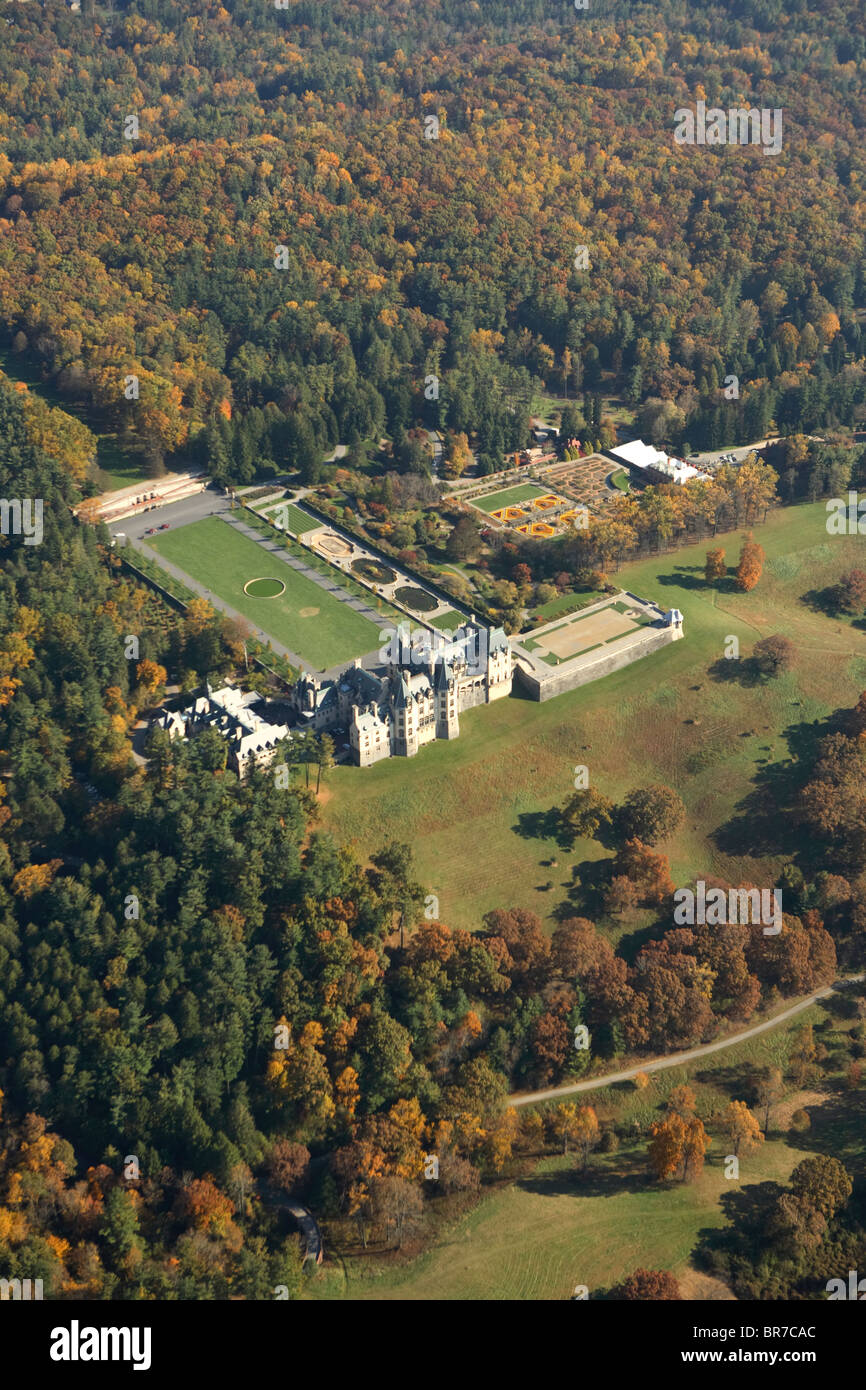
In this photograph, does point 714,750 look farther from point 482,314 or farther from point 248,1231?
point 482,314

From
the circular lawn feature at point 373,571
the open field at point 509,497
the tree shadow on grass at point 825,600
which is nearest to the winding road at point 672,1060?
the tree shadow on grass at point 825,600

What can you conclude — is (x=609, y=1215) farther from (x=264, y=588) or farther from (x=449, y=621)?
(x=264, y=588)

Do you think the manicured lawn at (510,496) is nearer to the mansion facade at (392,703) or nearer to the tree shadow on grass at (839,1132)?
the mansion facade at (392,703)

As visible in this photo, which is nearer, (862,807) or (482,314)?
(862,807)

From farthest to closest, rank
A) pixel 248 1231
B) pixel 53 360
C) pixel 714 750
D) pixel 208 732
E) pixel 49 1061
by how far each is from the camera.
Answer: pixel 53 360, pixel 714 750, pixel 208 732, pixel 49 1061, pixel 248 1231

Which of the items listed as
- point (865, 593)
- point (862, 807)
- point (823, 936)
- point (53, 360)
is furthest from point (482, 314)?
point (823, 936)
